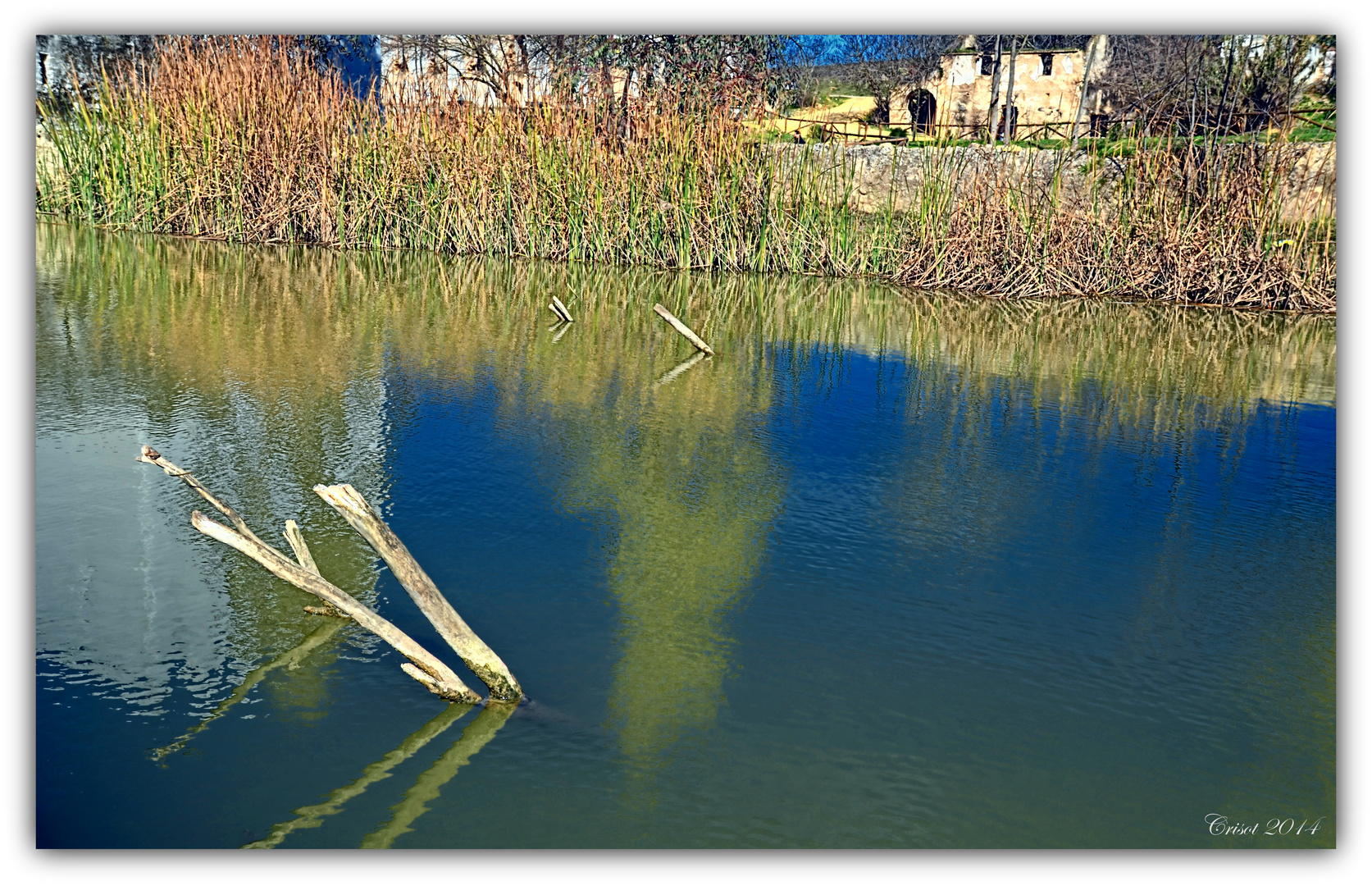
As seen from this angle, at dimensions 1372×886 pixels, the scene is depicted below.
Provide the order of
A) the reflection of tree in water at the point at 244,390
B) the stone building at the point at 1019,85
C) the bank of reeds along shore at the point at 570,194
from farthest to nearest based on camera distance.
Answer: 1. the stone building at the point at 1019,85
2. the bank of reeds along shore at the point at 570,194
3. the reflection of tree in water at the point at 244,390

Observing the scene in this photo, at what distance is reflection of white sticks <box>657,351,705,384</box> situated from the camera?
677 cm

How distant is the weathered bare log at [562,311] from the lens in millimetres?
8570

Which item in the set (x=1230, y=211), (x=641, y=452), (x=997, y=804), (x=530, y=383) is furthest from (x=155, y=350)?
(x=1230, y=211)

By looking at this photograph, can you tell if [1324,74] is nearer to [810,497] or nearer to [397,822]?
[810,497]

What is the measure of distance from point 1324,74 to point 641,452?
1150 centimetres

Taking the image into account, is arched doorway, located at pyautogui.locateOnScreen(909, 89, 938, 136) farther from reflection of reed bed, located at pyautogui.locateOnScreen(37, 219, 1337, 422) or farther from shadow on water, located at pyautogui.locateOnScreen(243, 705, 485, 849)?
shadow on water, located at pyautogui.locateOnScreen(243, 705, 485, 849)

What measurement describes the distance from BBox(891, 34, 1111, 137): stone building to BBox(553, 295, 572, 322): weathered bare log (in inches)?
748

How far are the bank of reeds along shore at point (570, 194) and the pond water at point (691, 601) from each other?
3.42 metres

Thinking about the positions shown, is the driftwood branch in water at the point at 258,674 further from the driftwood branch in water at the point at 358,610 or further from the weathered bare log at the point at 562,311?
the weathered bare log at the point at 562,311

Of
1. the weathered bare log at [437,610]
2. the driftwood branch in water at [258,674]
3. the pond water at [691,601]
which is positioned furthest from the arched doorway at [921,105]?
the weathered bare log at [437,610]

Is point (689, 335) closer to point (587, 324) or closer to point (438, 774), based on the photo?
point (587, 324)

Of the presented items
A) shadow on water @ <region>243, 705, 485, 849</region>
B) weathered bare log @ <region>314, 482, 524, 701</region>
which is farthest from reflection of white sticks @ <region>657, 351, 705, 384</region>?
shadow on water @ <region>243, 705, 485, 849</region>

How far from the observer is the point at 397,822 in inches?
94.2
